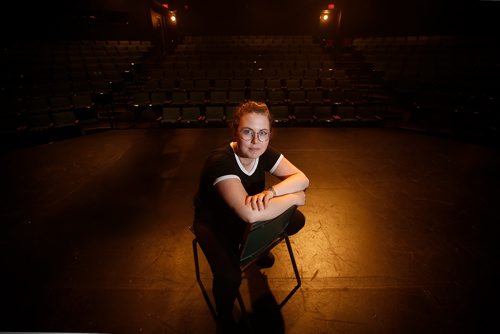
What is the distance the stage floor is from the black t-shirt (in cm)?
73

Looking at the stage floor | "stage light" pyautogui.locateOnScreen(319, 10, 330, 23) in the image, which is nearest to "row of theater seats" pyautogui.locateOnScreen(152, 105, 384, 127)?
the stage floor

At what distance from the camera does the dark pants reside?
1.50 meters

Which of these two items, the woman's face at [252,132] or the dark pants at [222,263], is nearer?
the dark pants at [222,263]

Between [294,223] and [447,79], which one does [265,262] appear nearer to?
[294,223]

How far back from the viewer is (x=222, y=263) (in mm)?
1515

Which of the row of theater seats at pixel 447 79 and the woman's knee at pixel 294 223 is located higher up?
the row of theater seats at pixel 447 79

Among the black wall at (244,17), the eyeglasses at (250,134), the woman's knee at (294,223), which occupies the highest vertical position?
the black wall at (244,17)

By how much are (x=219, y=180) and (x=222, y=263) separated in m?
0.52

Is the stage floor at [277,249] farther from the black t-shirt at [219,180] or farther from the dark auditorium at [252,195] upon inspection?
the black t-shirt at [219,180]

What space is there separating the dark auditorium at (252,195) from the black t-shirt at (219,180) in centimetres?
1

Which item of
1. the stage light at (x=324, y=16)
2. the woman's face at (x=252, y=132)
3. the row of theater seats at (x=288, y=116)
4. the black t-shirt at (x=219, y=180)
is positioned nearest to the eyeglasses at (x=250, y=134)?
the woman's face at (x=252, y=132)

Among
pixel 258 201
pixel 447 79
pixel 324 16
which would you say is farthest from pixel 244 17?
pixel 258 201

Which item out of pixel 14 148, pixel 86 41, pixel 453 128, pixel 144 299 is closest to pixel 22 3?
pixel 86 41

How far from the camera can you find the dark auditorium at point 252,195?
1.76 meters
